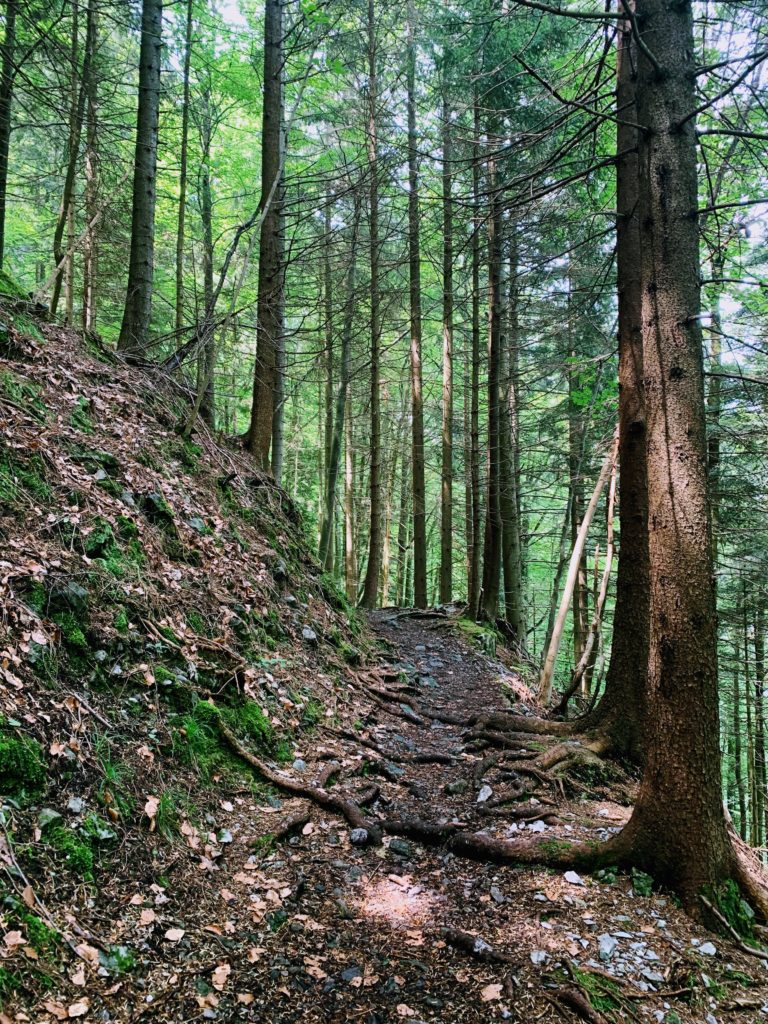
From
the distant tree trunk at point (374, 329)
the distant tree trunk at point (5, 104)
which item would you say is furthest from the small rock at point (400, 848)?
the distant tree trunk at point (374, 329)

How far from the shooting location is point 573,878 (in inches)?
141

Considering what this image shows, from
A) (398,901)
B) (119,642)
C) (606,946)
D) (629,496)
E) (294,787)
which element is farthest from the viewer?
(629,496)

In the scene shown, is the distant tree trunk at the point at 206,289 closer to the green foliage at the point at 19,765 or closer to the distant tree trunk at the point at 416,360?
the distant tree trunk at the point at 416,360

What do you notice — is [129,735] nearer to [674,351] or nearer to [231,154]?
[674,351]

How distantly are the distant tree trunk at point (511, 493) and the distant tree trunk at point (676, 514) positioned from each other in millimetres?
7666

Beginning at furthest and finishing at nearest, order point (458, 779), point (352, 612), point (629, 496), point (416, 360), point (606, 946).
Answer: point (416, 360) < point (352, 612) < point (629, 496) < point (458, 779) < point (606, 946)

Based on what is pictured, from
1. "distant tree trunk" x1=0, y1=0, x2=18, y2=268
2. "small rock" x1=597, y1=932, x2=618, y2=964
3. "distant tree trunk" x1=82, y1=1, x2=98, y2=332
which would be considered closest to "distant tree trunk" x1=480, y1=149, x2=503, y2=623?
"distant tree trunk" x1=82, y1=1, x2=98, y2=332

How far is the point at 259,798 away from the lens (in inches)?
163

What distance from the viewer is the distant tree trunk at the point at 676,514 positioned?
3.33 m

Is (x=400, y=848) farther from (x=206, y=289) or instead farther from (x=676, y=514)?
(x=206, y=289)

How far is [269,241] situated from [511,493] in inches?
271

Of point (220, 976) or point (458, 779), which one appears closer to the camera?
point (220, 976)

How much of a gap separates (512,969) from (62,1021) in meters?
1.99

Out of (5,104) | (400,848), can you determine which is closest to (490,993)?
(400,848)
